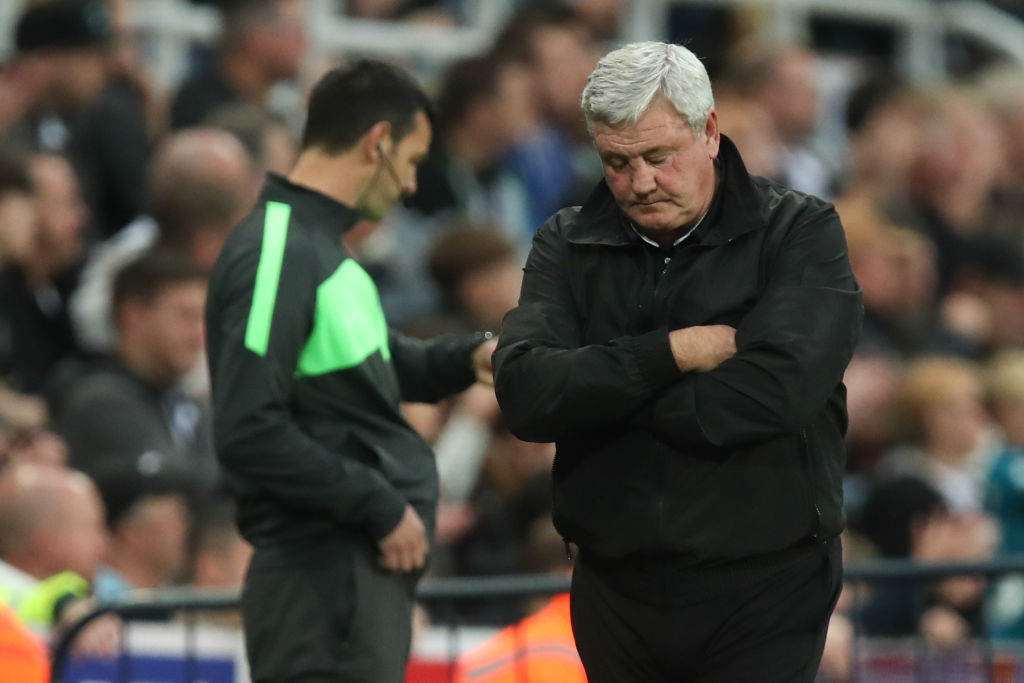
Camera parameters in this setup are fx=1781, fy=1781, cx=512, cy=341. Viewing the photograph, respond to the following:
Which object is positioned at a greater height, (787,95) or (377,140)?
(377,140)

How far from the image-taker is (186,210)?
682 centimetres

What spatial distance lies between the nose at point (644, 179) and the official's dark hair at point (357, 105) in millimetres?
1056

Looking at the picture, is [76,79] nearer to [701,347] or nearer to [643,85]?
[643,85]

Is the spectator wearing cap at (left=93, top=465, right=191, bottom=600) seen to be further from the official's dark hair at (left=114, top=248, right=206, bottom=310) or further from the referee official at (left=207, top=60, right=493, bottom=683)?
the referee official at (left=207, top=60, right=493, bottom=683)

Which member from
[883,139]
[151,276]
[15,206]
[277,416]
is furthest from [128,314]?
[883,139]

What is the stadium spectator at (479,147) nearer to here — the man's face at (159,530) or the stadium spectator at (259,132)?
the stadium spectator at (259,132)

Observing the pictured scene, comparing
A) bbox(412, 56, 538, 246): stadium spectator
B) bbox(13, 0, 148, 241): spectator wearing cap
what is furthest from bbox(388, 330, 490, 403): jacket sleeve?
bbox(412, 56, 538, 246): stadium spectator

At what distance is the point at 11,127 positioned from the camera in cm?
759

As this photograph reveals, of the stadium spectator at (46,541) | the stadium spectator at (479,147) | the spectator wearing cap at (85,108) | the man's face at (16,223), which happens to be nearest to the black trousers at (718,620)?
the stadium spectator at (46,541)

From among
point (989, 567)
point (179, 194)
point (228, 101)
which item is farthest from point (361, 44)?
point (989, 567)

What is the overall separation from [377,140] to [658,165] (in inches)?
42.2

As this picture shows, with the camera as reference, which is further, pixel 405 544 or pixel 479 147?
pixel 479 147

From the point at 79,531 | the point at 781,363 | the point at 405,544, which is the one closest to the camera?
the point at 781,363

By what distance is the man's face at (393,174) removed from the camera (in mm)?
4473
